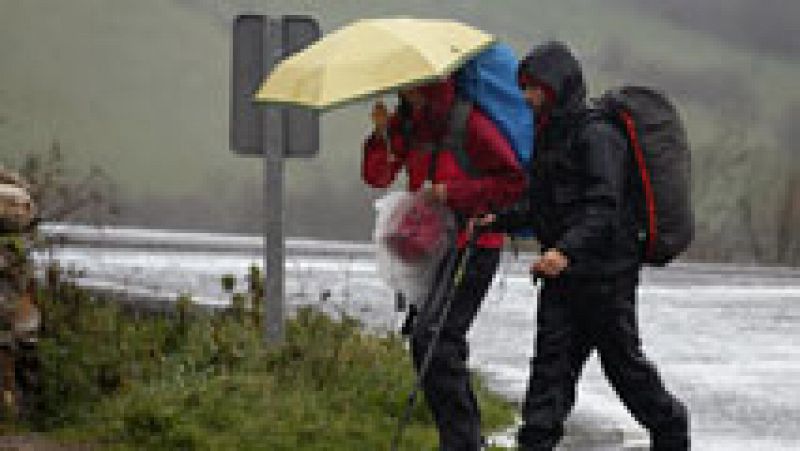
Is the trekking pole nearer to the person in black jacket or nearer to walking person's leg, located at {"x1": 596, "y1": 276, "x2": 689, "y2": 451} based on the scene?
the person in black jacket

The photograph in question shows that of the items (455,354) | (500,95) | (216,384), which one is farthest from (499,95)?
(216,384)

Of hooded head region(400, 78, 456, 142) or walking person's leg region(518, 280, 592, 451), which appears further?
hooded head region(400, 78, 456, 142)

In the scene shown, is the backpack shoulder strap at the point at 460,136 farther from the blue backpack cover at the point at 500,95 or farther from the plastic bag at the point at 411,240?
the plastic bag at the point at 411,240

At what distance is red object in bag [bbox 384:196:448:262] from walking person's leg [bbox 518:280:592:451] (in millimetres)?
509

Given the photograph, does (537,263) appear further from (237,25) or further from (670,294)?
(670,294)

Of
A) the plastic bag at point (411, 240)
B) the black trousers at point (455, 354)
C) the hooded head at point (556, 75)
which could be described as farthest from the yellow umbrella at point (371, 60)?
the black trousers at point (455, 354)

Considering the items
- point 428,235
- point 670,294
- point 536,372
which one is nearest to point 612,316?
point 536,372

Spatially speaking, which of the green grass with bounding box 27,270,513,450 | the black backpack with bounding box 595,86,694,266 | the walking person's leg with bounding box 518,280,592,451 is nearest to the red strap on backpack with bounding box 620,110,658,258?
the black backpack with bounding box 595,86,694,266

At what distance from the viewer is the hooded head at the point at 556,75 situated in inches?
275

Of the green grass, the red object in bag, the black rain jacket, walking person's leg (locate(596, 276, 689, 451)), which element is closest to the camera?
the black rain jacket

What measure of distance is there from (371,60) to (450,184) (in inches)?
21.5

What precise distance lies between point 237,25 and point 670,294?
1200cm

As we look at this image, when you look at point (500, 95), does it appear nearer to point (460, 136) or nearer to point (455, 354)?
point (460, 136)

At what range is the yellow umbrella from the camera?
710cm
